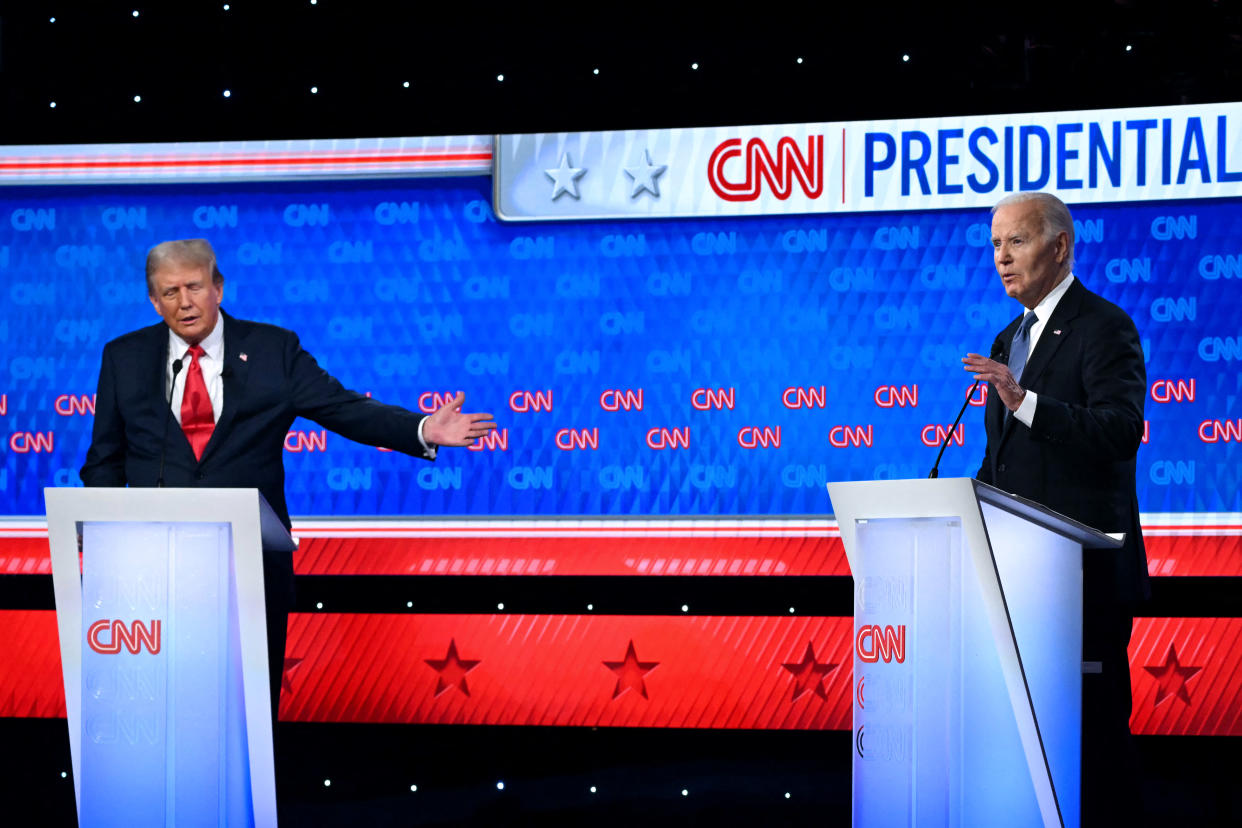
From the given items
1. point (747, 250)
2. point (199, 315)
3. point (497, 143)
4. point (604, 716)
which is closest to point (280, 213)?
point (497, 143)

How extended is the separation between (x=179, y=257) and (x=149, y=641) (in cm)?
117

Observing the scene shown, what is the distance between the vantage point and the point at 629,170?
4520 mm

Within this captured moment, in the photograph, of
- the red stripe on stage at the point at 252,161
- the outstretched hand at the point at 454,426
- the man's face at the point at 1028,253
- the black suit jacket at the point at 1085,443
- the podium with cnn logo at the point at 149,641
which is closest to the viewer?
the podium with cnn logo at the point at 149,641

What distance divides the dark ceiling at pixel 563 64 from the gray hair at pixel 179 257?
1092 millimetres

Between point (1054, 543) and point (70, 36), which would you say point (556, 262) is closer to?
point (70, 36)

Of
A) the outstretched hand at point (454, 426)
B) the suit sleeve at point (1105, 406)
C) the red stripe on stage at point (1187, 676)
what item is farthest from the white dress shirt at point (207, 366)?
the red stripe on stage at point (1187, 676)

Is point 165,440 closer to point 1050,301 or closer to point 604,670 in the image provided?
point 604,670

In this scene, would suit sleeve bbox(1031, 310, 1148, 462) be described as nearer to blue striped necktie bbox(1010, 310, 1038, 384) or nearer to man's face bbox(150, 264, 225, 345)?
blue striped necktie bbox(1010, 310, 1038, 384)

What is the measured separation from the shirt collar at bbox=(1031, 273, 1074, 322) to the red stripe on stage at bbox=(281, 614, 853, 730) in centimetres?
147

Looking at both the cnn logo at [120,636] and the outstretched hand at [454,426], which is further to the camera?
the outstretched hand at [454,426]

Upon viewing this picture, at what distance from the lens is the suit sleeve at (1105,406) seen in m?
2.92

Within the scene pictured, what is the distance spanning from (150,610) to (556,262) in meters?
2.05

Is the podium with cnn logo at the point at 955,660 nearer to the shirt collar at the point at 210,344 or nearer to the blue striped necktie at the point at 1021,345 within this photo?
the blue striped necktie at the point at 1021,345

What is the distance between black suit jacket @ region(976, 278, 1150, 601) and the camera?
3.03 m
